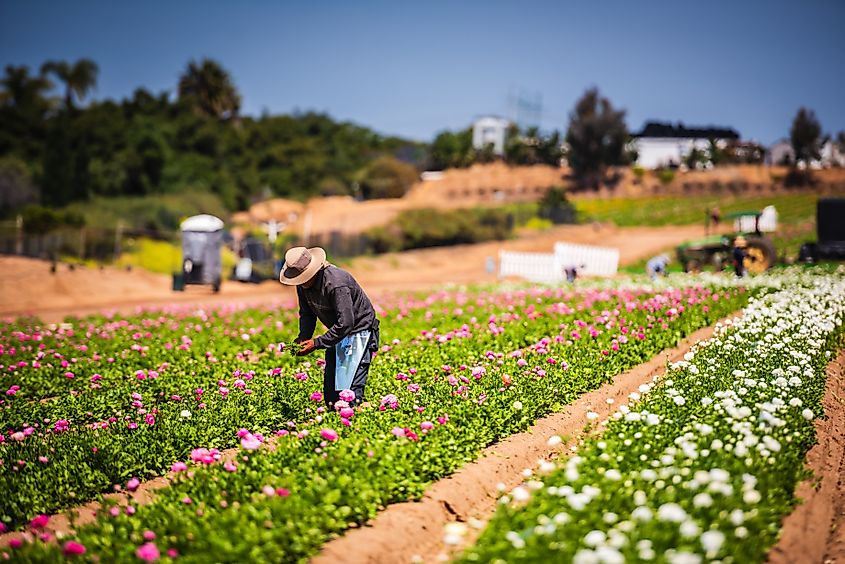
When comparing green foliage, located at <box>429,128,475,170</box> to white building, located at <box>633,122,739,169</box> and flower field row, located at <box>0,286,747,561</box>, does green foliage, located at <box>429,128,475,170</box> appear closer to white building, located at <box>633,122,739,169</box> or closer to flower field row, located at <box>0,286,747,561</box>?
white building, located at <box>633,122,739,169</box>

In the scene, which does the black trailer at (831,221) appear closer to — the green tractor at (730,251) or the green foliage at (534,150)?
the green tractor at (730,251)

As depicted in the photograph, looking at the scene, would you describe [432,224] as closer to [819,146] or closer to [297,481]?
[297,481]

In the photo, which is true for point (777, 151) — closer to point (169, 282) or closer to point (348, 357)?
point (169, 282)

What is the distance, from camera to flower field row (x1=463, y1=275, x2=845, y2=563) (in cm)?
435

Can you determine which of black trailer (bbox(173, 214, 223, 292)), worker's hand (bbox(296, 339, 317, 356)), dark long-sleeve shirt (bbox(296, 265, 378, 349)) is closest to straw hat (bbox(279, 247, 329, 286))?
dark long-sleeve shirt (bbox(296, 265, 378, 349))

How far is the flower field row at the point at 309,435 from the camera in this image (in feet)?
16.0

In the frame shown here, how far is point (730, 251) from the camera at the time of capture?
2377cm

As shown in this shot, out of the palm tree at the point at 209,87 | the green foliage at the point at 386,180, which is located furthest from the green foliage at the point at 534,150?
the palm tree at the point at 209,87

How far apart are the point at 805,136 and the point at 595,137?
23178 mm

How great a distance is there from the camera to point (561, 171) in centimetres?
9375

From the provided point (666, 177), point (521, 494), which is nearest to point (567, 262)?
point (521, 494)

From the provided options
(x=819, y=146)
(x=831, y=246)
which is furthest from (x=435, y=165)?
(x=831, y=246)

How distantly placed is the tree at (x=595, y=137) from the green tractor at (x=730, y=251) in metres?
64.3

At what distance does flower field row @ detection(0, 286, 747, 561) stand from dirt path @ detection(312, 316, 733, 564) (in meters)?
0.13
